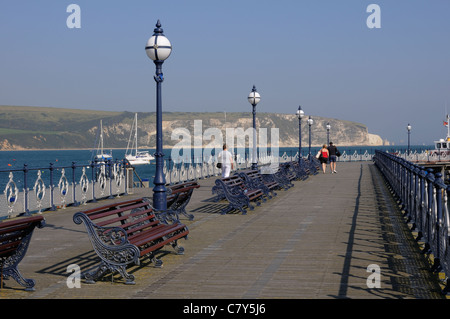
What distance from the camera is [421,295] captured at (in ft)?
23.2

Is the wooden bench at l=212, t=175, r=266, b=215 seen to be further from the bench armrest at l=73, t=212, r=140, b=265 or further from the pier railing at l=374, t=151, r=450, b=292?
the bench armrest at l=73, t=212, r=140, b=265

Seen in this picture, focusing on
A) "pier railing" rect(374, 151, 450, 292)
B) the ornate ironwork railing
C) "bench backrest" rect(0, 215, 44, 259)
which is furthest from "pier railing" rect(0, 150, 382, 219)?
"pier railing" rect(374, 151, 450, 292)

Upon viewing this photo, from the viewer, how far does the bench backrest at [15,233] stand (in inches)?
283

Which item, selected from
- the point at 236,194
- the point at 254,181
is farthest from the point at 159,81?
the point at 254,181

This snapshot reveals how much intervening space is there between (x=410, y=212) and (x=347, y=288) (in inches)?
246

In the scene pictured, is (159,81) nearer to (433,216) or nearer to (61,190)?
(433,216)

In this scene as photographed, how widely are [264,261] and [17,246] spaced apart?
354 centimetres

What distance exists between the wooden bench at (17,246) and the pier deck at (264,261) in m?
0.17

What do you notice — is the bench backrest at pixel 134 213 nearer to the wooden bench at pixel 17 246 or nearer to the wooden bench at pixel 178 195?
the wooden bench at pixel 17 246

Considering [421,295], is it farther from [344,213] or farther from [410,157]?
[410,157]

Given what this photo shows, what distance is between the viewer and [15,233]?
24.3ft

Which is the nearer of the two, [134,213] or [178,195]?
[134,213]
